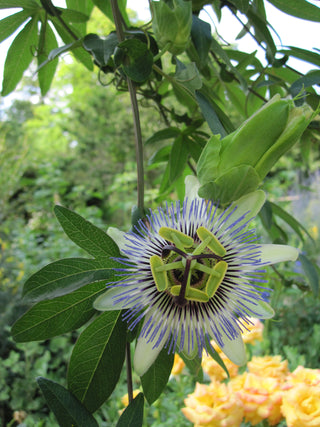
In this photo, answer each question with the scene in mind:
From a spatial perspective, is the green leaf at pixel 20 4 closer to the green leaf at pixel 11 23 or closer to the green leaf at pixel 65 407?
the green leaf at pixel 11 23

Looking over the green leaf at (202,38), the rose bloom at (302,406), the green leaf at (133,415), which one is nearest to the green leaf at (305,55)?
the green leaf at (202,38)

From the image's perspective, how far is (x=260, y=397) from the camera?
2.74 feet

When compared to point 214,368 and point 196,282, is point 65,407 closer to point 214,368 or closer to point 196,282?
point 196,282

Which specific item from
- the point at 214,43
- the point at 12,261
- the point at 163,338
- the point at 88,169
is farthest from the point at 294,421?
the point at 88,169

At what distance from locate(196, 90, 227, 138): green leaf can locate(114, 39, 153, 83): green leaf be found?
67 mm

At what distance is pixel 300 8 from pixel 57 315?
513mm

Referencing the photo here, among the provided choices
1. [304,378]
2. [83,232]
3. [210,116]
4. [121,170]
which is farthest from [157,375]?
[121,170]

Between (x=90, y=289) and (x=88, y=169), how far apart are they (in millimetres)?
5516

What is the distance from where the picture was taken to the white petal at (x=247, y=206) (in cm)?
36

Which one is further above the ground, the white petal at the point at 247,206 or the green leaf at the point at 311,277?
the white petal at the point at 247,206

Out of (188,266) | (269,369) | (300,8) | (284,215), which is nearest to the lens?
(188,266)

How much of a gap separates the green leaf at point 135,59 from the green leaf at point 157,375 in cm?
30

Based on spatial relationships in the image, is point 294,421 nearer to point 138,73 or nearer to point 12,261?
point 138,73

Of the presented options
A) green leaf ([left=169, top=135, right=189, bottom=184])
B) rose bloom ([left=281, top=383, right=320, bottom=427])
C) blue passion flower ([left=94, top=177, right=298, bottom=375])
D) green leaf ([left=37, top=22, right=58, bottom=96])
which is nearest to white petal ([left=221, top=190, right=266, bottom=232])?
blue passion flower ([left=94, top=177, right=298, bottom=375])
